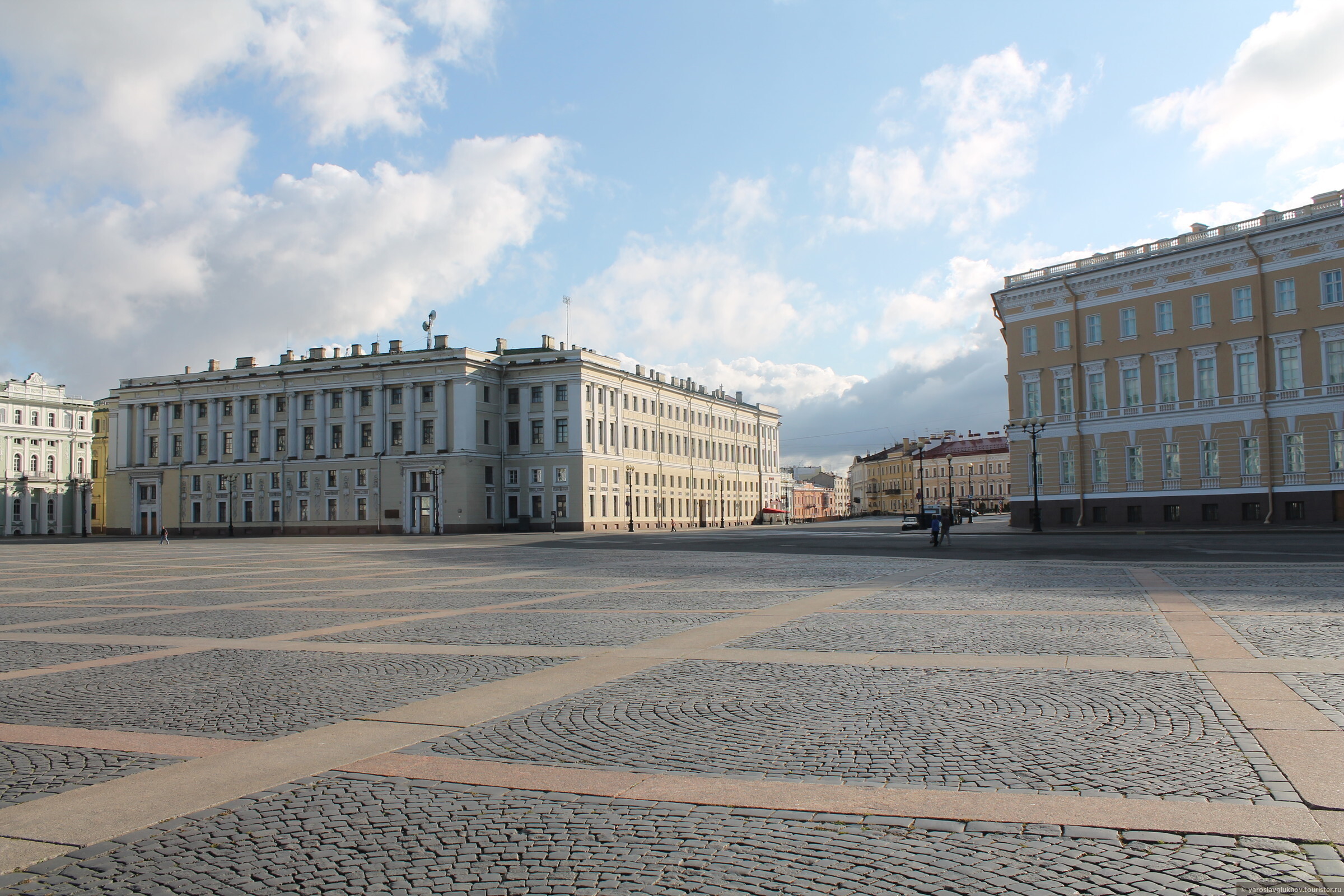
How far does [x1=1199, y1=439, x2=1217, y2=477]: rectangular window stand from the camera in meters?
49.8

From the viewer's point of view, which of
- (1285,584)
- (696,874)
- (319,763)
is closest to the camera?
(696,874)

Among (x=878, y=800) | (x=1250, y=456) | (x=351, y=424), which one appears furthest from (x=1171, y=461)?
(x=351, y=424)

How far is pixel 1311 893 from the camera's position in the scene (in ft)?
13.1

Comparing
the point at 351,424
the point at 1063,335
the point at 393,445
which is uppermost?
the point at 1063,335

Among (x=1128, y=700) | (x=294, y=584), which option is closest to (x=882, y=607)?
(x=1128, y=700)

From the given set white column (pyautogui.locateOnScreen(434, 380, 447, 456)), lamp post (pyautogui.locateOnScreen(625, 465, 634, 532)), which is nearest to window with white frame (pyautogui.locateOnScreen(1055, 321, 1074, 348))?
lamp post (pyautogui.locateOnScreen(625, 465, 634, 532))

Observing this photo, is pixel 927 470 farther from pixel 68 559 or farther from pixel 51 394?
pixel 68 559

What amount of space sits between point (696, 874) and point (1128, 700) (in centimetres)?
497

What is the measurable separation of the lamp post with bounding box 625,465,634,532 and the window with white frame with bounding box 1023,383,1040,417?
4178cm

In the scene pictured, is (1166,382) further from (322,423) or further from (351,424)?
(322,423)

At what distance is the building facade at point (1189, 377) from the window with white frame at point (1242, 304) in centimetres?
6

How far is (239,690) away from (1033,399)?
5522cm

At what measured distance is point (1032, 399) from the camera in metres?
57.9

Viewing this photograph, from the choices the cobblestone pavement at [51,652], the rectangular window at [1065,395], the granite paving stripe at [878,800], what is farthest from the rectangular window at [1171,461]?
the granite paving stripe at [878,800]
